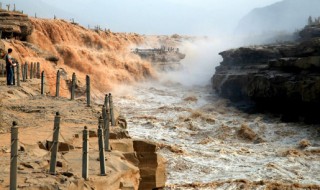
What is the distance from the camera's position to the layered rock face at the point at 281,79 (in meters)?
21.8

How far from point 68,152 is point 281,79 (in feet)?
59.6

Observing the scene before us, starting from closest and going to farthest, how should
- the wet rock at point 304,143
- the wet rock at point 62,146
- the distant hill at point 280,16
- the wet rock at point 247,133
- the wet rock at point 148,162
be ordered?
the wet rock at point 62,146, the wet rock at point 148,162, the wet rock at point 304,143, the wet rock at point 247,133, the distant hill at point 280,16

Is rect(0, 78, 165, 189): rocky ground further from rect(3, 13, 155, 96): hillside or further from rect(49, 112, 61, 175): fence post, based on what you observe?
rect(3, 13, 155, 96): hillside

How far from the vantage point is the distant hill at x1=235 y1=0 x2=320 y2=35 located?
9931 centimetres

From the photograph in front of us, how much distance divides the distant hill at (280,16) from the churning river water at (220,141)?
6369cm

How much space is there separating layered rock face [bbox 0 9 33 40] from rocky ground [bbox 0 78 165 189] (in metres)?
15.1

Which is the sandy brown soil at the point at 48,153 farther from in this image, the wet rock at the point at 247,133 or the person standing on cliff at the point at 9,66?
the wet rock at the point at 247,133

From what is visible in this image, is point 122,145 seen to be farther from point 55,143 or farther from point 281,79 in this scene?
point 281,79

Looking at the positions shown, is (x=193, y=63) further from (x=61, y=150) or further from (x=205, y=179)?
(x=61, y=150)

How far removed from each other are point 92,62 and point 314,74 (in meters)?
19.4

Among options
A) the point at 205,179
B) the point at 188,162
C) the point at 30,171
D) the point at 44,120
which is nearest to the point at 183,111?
the point at 188,162

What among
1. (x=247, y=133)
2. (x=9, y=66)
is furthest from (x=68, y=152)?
(x=247, y=133)

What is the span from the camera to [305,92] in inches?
847

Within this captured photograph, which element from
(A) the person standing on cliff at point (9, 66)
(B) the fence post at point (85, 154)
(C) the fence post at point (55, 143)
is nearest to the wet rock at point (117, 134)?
(B) the fence post at point (85, 154)
